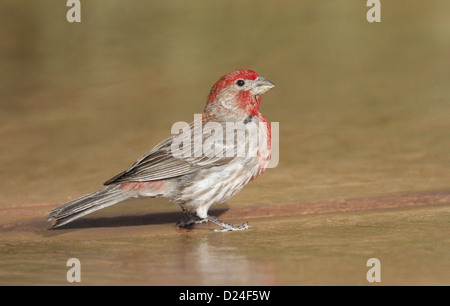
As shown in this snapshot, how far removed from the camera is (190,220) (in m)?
5.75

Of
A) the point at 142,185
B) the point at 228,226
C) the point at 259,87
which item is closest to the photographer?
the point at 228,226

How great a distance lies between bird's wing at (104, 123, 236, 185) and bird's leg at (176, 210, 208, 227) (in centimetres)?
34

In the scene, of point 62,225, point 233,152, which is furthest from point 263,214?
point 62,225

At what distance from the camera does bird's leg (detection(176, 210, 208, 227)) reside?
566 centimetres

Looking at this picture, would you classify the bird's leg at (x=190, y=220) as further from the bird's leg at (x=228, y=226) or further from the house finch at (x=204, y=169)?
the bird's leg at (x=228, y=226)

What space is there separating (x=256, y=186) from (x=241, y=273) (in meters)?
2.32

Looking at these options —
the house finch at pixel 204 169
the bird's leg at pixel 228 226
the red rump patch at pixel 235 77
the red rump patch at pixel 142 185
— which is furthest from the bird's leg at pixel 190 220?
the red rump patch at pixel 235 77

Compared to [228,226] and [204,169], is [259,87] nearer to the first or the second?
[204,169]

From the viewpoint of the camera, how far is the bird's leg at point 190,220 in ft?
18.6

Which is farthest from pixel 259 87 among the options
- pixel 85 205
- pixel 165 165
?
pixel 85 205

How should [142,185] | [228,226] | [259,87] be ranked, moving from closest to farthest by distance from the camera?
[228,226] → [142,185] → [259,87]

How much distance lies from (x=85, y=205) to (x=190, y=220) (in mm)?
817

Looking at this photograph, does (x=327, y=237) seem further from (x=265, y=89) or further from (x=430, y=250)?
(x=265, y=89)

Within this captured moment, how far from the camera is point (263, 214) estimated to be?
5691mm
